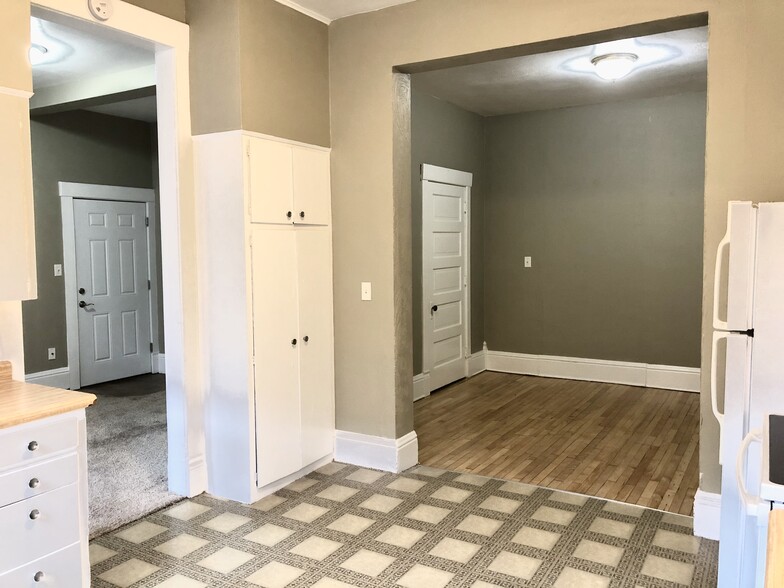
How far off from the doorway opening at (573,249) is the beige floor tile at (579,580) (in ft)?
4.96

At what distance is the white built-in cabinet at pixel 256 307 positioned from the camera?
11.2ft

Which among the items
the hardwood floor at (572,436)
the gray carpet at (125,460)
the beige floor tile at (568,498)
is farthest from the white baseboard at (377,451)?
the gray carpet at (125,460)

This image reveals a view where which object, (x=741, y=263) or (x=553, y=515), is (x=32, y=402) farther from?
(x=741, y=263)

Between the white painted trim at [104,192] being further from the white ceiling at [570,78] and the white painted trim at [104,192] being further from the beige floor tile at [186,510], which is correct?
the beige floor tile at [186,510]

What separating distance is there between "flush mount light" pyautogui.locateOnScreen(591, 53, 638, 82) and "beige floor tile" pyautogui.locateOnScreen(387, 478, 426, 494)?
3250 mm

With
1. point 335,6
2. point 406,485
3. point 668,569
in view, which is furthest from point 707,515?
point 335,6

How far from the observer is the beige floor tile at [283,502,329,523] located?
3.29m

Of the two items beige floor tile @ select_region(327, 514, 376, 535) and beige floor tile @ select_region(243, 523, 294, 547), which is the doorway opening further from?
beige floor tile @ select_region(243, 523, 294, 547)

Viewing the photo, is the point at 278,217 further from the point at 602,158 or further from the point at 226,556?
the point at 602,158

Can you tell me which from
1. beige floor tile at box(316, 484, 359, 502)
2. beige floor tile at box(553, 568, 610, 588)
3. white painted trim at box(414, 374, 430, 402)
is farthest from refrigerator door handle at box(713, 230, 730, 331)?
white painted trim at box(414, 374, 430, 402)

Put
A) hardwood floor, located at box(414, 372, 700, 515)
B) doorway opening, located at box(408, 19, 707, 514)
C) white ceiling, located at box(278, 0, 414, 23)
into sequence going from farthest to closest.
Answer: doorway opening, located at box(408, 19, 707, 514)
hardwood floor, located at box(414, 372, 700, 515)
white ceiling, located at box(278, 0, 414, 23)

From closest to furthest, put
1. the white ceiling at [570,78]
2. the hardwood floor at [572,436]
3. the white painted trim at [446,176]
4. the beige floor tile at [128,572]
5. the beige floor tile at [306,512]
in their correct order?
the beige floor tile at [128,572] → the beige floor tile at [306,512] → the hardwood floor at [572,436] → the white ceiling at [570,78] → the white painted trim at [446,176]

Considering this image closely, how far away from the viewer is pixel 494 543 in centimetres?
300

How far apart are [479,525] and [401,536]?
410 mm
